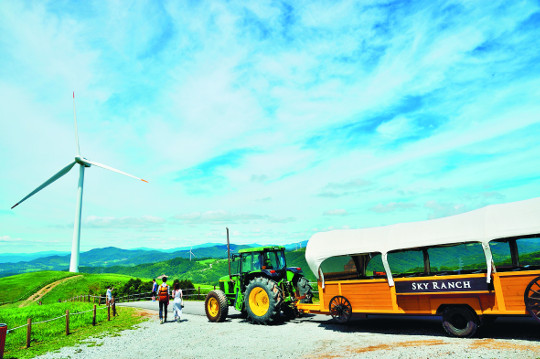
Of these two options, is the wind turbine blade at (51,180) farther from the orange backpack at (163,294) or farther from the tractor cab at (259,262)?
the tractor cab at (259,262)

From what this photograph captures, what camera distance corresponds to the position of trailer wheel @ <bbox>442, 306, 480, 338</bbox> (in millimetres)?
8289

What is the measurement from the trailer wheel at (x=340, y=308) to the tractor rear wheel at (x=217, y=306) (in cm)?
483

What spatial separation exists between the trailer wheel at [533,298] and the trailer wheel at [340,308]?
15.0 feet

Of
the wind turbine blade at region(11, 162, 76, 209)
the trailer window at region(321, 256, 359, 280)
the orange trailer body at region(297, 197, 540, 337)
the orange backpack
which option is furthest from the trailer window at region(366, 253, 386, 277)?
the wind turbine blade at region(11, 162, 76, 209)

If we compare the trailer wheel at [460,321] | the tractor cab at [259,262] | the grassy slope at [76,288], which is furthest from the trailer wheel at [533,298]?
the grassy slope at [76,288]

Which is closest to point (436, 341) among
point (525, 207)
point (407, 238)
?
point (407, 238)

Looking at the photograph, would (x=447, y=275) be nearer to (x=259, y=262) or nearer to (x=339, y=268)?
(x=339, y=268)

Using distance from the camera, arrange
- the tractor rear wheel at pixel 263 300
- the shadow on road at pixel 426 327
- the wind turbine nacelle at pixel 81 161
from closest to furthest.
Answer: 1. the shadow on road at pixel 426 327
2. the tractor rear wheel at pixel 263 300
3. the wind turbine nacelle at pixel 81 161

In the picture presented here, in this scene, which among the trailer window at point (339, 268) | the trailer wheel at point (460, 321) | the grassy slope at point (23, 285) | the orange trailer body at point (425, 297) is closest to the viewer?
the orange trailer body at point (425, 297)

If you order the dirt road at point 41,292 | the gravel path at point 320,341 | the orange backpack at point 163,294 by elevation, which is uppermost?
the orange backpack at point 163,294

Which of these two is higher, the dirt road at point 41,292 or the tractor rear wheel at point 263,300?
the tractor rear wheel at point 263,300

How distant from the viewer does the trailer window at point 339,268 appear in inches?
448

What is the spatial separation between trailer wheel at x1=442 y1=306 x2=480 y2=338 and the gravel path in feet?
0.85

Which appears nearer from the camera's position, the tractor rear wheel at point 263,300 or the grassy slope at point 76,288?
the tractor rear wheel at point 263,300
